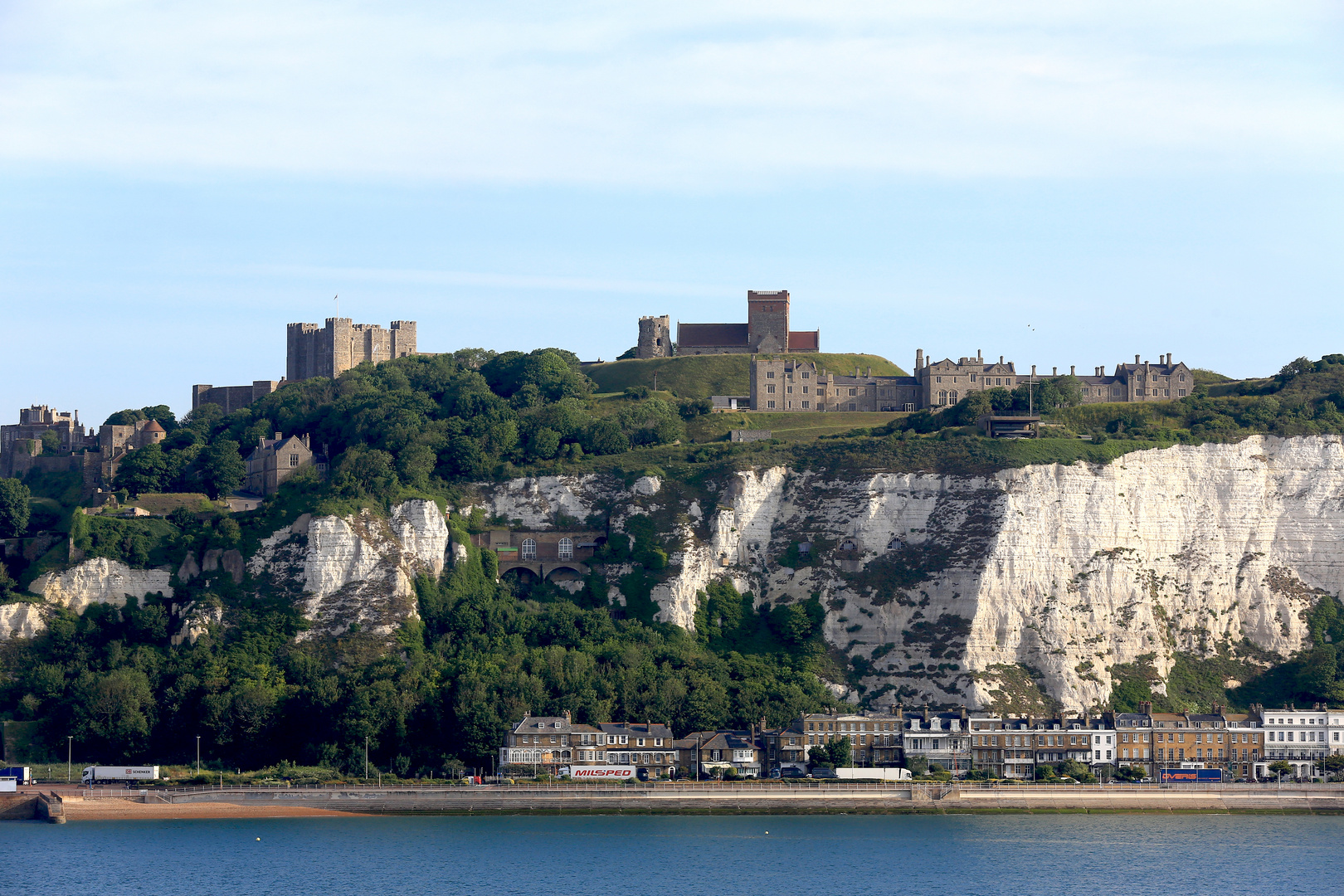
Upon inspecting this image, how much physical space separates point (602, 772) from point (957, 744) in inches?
712

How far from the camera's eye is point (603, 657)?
107 meters

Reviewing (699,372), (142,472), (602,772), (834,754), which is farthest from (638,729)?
(699,372)

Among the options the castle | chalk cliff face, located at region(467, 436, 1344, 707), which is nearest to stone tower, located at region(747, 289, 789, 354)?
the castle

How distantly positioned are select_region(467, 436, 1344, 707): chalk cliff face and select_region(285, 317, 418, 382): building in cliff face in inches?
Answer: 1341

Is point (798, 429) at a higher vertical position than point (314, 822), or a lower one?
higher

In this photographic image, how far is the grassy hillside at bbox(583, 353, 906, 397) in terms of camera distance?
477 ft

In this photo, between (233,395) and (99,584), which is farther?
(233,395)

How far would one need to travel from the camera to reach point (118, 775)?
3853 inches

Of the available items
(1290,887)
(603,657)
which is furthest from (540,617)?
(1290,887)

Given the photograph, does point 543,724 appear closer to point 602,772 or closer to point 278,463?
point 602,772

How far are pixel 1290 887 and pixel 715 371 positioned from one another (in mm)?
78355

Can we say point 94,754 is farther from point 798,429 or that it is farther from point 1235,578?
point 1235,578

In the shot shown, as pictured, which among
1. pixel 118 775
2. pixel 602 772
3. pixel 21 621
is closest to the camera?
pixel 118 775

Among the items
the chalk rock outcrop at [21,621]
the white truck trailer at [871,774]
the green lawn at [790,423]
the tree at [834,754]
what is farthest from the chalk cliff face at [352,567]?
the white truck trailer at [871,774]
